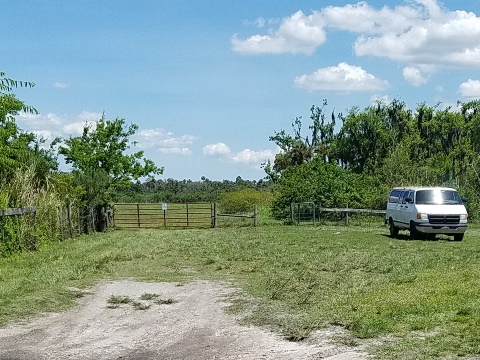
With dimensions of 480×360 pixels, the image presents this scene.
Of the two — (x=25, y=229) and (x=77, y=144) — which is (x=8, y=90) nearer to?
(x=25, y=229)

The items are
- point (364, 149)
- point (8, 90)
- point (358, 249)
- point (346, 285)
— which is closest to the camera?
point (346, 285)

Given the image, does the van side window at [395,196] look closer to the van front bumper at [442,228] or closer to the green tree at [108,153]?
the van front bumper at [442,228]

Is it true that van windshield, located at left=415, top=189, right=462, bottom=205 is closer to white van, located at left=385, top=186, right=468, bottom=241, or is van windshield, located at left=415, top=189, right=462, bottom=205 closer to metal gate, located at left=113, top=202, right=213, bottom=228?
white van, located at left=385, top=186, right=468, bottom=241

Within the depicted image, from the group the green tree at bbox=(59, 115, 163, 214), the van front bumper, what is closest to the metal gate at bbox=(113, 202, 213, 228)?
the green tree at bbox=(59, 115, 163, 214)

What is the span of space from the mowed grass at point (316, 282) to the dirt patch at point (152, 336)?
1.33 feet

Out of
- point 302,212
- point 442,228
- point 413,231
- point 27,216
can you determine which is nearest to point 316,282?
point 27,216

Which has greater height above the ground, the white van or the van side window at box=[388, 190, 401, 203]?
the van side window at box=[388, 190, 401, 203]

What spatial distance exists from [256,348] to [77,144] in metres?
39.7

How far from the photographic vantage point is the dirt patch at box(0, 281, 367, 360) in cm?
770

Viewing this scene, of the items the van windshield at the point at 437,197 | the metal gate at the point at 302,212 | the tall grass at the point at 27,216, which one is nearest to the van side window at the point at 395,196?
the van windshield at the point at 437,197

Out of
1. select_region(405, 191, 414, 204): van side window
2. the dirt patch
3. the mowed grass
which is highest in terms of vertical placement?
select_region(405, 191, 414, 204): van side window

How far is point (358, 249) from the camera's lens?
21141 mm

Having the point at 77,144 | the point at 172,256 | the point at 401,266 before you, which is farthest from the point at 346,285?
the point at 77,144

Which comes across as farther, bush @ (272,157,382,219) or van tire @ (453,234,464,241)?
bush @ (272,157,382,219)
